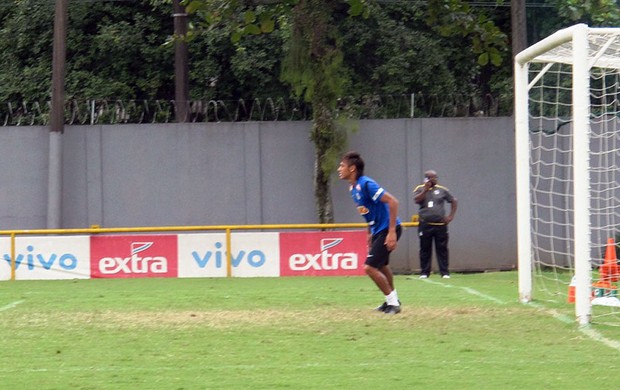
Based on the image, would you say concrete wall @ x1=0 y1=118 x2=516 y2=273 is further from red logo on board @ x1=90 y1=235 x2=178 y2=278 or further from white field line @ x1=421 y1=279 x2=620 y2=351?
white field line @ x1=421 y1=279 x2=620 y2=351

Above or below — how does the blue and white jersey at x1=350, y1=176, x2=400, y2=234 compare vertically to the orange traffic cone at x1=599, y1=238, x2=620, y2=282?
above

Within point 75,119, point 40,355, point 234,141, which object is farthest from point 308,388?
point 75,119

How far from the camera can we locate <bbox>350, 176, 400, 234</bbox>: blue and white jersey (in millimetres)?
11641

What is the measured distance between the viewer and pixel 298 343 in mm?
9945

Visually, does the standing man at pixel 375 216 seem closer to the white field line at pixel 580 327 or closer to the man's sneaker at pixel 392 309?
the man's sneaker at pixel 392 309

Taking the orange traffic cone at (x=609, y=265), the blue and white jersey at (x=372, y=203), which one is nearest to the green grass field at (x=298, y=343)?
the orange traffic cone at (x=609, y=265)

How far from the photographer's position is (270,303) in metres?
13.8

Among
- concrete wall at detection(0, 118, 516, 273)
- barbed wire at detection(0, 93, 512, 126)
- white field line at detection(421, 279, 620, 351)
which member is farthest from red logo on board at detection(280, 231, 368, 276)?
white field line at detection(421, 279, 620, 351)

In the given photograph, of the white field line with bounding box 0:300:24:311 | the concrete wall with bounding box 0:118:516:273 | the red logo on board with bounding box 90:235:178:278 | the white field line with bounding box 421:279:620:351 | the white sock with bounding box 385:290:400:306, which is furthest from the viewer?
the concrete wall with bounding box 0:118:516:273

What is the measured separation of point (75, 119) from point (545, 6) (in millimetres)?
11389

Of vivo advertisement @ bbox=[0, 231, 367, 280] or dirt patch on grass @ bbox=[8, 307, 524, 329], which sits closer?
dirt patch on grass @ bbox=[8, 307, 524, 329]

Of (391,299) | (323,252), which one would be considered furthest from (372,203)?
(323,252)

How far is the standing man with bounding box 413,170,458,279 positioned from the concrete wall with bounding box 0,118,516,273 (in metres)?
3.56

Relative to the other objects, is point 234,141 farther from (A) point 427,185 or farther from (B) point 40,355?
(B) point 40,355
